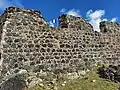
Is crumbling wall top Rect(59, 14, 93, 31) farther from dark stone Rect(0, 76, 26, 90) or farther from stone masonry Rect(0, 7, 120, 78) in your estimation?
dark stone Rect(0, 76, 26, 90)

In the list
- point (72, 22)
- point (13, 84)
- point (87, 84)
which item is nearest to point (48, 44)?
point (72, 22)

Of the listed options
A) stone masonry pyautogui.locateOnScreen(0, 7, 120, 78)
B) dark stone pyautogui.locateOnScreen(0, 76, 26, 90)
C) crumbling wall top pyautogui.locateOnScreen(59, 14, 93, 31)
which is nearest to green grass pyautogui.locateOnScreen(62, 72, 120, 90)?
stone masonry pyautogui.locateOnScreen(0, 7, 120, 78)

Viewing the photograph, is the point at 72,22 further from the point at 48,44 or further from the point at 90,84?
the point at 90,84

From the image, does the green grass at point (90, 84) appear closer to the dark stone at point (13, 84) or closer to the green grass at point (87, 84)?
the green grass at point (87, 84)

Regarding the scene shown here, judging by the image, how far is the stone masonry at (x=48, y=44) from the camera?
11742mm

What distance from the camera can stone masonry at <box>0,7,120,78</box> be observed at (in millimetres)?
11742

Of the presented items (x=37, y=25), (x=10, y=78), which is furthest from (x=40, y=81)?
(x=37, y=25)

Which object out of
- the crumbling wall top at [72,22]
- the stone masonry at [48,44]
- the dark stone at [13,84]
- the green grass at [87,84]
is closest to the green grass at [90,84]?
the green grass at [87,84]

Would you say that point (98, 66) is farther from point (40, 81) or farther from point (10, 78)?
point (10, 78)

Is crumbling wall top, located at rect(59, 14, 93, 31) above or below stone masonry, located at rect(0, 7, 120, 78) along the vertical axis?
above

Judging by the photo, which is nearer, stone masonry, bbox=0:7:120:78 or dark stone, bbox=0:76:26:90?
dark stone, bbox=0:76:26:90

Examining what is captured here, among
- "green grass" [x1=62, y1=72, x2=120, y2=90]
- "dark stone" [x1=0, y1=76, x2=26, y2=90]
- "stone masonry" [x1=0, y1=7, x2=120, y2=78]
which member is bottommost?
"green grass" [x1=62, y1=72, x2=120, y2=90]

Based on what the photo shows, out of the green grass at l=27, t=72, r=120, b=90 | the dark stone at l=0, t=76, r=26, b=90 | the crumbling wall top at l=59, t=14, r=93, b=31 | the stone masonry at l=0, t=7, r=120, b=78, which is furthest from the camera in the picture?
the crumbling wall top at l=59, t=14, r=93, b=31

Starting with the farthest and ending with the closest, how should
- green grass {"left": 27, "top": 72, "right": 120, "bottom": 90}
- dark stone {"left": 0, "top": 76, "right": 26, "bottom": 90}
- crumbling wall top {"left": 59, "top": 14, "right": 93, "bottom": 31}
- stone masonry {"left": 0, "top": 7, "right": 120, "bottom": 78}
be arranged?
crumbling wall top {"left": 59, "top": 14, "right": 93, "bottom": 31} → stone masonry {"left": 0, "top": 7, "right": 120, "bottom": 78} → green grass {"left": 27, "top": 72, "right": 120, "bottom": 90} → dark stone {"left": 0, "top": 76, "right": 26, "bottom": 90}
